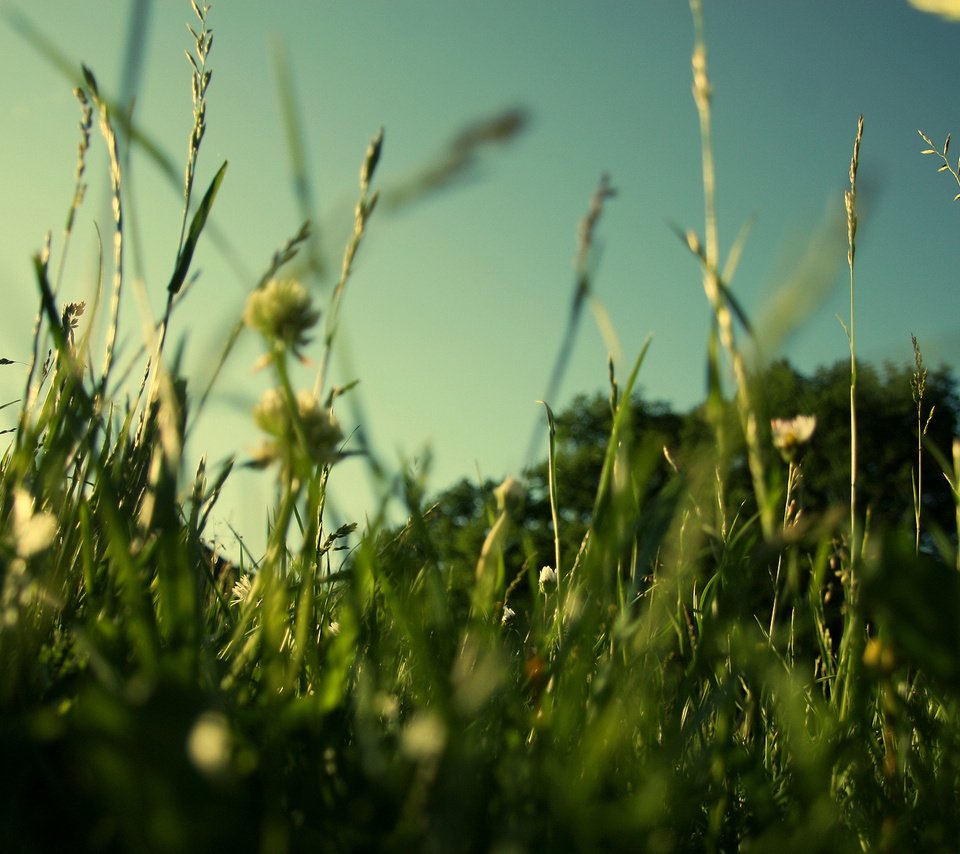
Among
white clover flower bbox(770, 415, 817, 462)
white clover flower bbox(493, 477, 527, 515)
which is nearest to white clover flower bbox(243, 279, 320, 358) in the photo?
white clover flower bbox(493, 477, 527, 515)

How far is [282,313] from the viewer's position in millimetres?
688

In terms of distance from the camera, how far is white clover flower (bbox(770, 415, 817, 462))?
935 mm

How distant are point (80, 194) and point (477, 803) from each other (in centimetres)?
110

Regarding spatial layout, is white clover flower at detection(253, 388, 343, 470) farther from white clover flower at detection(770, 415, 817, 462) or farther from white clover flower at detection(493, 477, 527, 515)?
white clover flower at detection(770, 415, 817, 462)

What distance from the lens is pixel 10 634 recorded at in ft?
2.31

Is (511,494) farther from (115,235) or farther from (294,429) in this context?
(115,235)

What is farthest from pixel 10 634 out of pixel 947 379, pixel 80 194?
pixel 947 379

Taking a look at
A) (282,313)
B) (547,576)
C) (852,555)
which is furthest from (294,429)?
(547,576)

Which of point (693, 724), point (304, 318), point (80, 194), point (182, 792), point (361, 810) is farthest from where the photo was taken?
point (80, 194)

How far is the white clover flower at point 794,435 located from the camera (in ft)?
3.07

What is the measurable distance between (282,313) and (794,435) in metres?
0.66

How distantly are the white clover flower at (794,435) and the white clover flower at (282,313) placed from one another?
1.63 feet

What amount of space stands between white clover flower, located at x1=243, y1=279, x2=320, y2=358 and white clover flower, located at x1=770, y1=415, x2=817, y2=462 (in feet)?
1.63

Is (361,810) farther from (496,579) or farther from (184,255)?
(184,255)
